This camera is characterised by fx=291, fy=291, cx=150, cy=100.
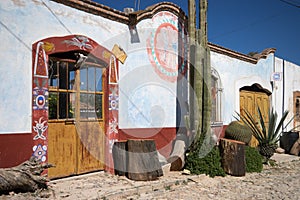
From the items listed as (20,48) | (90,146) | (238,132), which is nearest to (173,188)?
(90,146)

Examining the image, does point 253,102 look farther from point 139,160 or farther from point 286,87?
point 139,160

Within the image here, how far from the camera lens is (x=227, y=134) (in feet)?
29.6

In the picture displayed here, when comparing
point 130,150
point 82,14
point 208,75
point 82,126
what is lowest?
point 130,150

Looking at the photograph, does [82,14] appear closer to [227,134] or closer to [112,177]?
[112,177]

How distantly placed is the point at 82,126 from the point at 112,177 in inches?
46.1

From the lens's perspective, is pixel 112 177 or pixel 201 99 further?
pixel 201 99

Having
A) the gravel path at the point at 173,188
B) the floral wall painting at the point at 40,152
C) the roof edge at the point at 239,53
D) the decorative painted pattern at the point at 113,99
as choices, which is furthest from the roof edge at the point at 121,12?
the gravel path at the point at 173,188

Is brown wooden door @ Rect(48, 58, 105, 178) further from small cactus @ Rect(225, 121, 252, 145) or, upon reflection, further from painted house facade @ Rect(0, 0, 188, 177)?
small cactus @ Rect(225, 121, 252, 145)

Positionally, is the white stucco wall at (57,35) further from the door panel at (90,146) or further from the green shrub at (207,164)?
the green shrub at (207,164)

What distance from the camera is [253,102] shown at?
10.6 m

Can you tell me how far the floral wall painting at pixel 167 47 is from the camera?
7.12 meters

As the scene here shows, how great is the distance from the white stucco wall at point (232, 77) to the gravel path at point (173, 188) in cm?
334

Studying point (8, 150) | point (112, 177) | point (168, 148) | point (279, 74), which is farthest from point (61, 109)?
point (279, 74)

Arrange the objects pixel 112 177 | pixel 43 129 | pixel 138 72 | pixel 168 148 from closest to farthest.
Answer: pixel 43 129 < pixel 112 177 < pixel 138 72 < pixel 168 148
